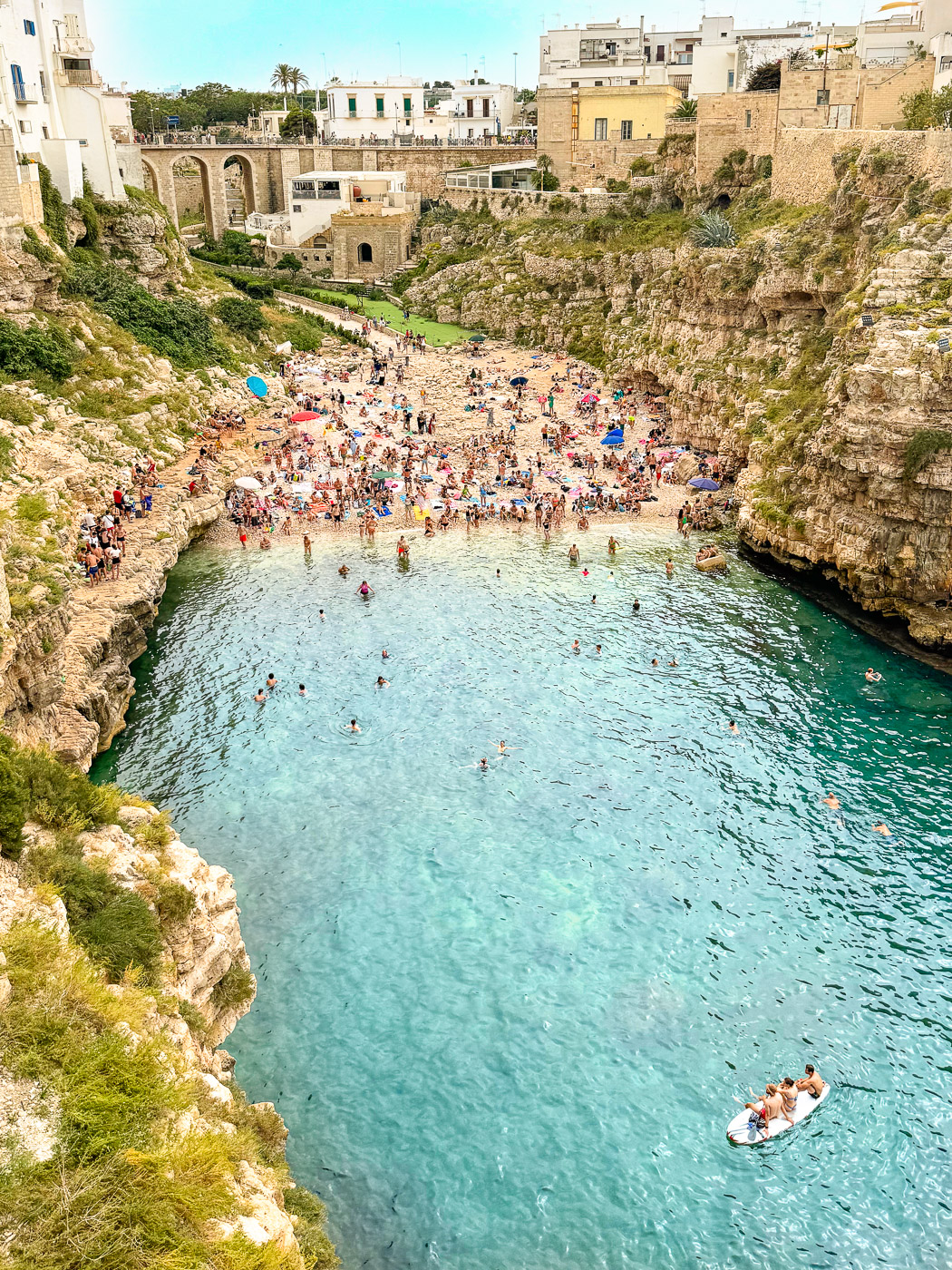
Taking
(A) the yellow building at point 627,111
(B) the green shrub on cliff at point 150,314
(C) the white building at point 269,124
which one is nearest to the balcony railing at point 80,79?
(B) the green shrub on cliff at point 150,314

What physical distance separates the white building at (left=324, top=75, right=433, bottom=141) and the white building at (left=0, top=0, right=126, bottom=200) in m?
33.2

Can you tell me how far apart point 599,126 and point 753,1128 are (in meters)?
65.5

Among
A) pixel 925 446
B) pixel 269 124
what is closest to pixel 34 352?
pixel 925 446

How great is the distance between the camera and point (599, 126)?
66812mm

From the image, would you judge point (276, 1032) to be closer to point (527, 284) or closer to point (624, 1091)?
point (624, 1091)

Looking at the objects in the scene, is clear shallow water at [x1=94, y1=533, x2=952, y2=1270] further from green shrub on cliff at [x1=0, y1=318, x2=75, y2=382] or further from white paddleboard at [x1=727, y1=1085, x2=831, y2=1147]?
green shrub on cliff at [x1=0, y1=318, x2=75, y2=382]

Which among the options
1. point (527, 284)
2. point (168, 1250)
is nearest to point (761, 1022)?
point (168, 1250)

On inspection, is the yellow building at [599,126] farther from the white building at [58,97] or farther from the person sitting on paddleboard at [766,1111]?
the person sitting on paddleboard at [766,1111]

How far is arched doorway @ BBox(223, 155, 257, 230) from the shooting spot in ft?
265

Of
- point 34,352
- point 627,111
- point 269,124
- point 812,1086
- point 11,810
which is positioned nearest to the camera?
point 11,810

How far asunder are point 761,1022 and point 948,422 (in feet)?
60.9

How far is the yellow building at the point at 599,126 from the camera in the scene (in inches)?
2564

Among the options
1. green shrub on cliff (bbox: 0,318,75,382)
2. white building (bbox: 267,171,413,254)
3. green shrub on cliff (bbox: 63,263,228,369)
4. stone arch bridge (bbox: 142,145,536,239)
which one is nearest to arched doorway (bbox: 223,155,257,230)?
stone arch bridge (bbox: 142,145,536,239)

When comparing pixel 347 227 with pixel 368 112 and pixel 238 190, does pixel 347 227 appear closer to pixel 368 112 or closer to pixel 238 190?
pixel 368 112
